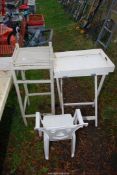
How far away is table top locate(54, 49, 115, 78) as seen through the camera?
4520 millimetres

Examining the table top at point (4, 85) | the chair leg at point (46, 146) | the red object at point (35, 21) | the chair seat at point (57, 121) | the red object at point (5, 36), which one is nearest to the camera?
the chair leg at point (46, 146)

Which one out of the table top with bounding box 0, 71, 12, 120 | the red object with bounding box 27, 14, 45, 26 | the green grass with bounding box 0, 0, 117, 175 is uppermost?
the table top with bounding box 0, 71, 12, 120

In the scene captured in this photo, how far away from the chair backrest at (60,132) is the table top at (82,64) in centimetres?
86

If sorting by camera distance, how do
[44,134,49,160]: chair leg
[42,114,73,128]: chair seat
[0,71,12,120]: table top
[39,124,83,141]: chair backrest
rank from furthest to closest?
[0,71,12,120]: table top, [42,114,73,128]: chair seat, [44,134,49,160]: chair leg, [39,124,83,141]: chair backrest

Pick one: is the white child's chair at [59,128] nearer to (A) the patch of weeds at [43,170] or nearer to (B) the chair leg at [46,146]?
(B) the chair leg at [46,146]

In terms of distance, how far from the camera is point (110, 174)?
439 cm

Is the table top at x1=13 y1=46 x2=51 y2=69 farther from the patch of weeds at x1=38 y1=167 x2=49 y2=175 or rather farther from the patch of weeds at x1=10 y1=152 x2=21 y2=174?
the patch of weeds at x1=38 y1=167 x2=49 y2=175

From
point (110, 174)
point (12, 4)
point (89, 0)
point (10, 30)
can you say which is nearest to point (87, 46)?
point (10, 30)

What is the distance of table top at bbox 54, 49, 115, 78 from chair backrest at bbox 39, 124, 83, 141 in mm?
864

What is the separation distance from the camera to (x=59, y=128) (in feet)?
13.6

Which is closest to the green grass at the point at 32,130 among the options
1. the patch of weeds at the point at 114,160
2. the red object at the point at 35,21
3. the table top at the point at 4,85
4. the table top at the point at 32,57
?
the patch of weeds at the point at 114,160

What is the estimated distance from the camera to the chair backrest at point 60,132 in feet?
13.7

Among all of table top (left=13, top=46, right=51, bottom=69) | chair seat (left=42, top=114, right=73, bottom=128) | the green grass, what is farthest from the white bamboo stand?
the green grass

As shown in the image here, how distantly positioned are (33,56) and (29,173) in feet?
6.24
